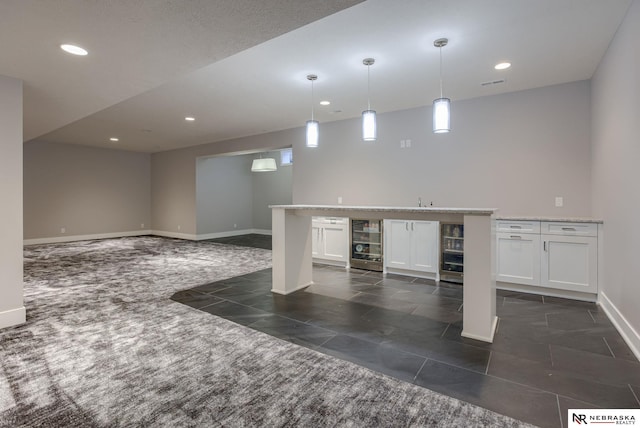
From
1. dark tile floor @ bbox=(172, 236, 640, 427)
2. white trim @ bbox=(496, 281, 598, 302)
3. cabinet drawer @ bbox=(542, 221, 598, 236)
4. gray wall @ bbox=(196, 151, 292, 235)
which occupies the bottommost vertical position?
dark tile floor @ bbox=(172, 236, 640, 427)

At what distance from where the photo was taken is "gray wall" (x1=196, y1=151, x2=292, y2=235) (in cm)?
950

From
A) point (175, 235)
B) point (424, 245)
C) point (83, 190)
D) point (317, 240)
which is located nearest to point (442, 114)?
point (424, 245)

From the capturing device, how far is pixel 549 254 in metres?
3.91

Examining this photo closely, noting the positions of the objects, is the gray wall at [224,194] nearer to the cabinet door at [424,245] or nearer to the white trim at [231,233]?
the white trim at [231,233]

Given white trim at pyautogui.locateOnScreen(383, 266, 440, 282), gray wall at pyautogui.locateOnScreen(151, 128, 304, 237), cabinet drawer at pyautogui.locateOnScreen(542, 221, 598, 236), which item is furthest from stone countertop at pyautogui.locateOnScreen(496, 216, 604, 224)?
gray wall at pyautogui.locateOnScreen(151, 128, 304, 237)

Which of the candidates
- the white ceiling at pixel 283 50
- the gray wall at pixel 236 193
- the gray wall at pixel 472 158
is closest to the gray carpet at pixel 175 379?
the white ceiling at pixel 283 50

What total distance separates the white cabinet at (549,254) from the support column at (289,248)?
2.59m

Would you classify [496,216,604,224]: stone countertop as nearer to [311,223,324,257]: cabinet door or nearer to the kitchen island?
the kitchen island

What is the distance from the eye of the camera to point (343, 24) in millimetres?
2773

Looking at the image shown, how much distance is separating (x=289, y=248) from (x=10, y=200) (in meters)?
2.83

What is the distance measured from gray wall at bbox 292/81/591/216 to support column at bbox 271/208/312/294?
2051 millimetres

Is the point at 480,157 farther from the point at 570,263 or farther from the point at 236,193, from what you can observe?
the point at 236,193

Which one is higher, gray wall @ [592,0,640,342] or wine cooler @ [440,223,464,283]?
gray wall @ [592,0,640,342]

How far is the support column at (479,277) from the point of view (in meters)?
2.65
